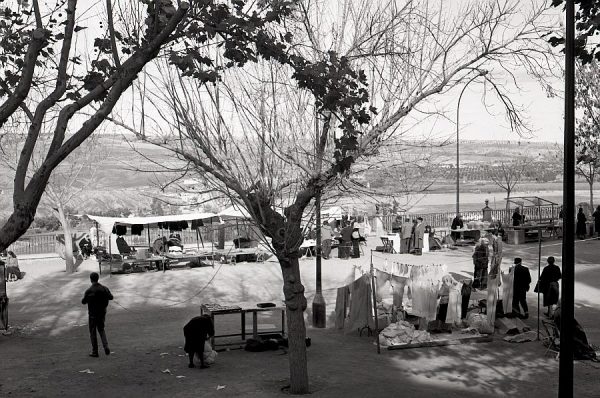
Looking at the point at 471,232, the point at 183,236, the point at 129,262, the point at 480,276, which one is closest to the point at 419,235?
the point at 471,232

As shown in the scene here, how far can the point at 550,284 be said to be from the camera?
16094mm

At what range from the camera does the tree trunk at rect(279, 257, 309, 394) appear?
10.7m

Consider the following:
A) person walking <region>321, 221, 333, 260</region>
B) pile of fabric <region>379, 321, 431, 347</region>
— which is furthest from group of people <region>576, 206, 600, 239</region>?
pile of fabric <region>379, 321, 431, 347</region>

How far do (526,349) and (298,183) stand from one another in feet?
19.5

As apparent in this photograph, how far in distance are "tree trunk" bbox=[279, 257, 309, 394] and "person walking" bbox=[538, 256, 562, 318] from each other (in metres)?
7.36

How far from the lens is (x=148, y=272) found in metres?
25.2

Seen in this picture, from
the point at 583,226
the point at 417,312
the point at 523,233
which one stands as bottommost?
the point at 417,312

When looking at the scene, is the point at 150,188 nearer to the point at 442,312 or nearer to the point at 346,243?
the point at 346,243

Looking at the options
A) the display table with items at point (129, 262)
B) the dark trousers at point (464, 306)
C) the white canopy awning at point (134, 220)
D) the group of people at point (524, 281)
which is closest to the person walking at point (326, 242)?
the white canopy awning at point (134, 220)

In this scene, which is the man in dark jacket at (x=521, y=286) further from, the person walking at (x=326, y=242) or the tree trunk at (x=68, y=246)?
the tree trunk at (x=68, y=246)

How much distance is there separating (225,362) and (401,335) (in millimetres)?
3586

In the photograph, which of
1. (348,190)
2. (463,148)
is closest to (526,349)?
(348,190)

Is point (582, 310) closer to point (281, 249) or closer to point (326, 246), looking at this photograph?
point (281, 249)

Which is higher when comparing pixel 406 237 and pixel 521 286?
pixel 406 237
